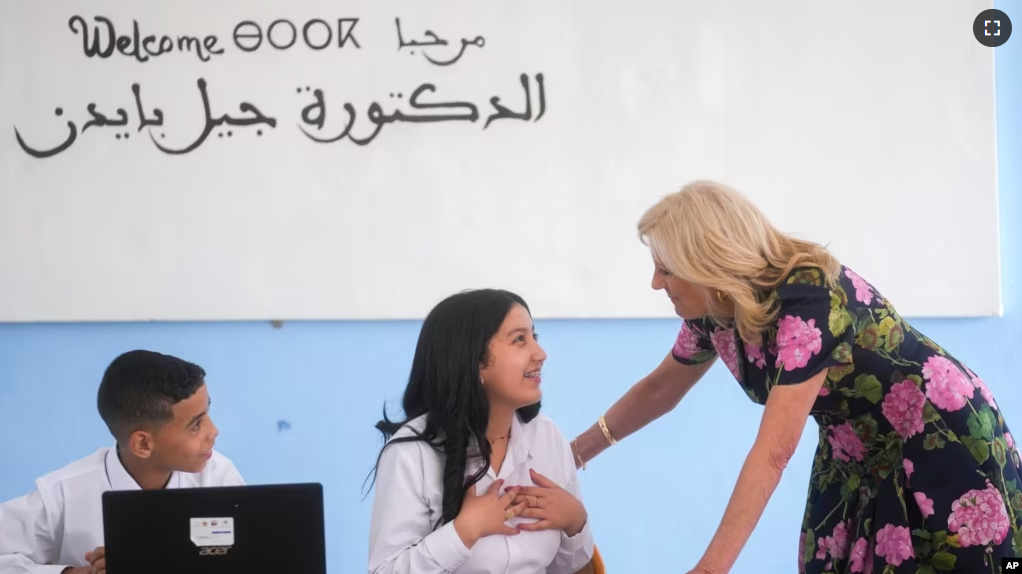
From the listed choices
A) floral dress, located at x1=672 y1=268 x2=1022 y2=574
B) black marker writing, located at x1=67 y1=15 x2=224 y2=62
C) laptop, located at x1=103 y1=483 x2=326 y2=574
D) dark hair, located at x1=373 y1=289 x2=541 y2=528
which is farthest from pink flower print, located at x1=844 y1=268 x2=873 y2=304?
black marker writing, located at x1=67 y1=15 x2=224 y2=62

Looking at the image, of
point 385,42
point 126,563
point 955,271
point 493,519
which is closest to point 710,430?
point 955,271

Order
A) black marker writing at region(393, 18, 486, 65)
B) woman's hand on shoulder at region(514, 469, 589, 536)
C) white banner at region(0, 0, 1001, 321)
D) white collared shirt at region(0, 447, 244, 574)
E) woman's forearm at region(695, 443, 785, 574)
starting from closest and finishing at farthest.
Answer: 1. woman's forearm at region(695, 443, 785, 574)
2. woman's hand on shoulder at region(514, 469, 589, 536)
3. white collared shirt at region(0, 447, 244, 574)
4. white banner at region(0, 0, 1001, 321)
5. black marker writing at region(393, 18, 486, 65)

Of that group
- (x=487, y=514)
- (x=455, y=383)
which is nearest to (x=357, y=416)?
(x=455, y=383)

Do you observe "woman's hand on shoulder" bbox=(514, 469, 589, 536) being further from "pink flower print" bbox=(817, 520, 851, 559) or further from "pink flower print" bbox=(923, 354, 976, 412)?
"pink flower print" bbox=(923, 354, 976, 412)

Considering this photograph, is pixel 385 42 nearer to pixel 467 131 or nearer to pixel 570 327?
pixel 467 131

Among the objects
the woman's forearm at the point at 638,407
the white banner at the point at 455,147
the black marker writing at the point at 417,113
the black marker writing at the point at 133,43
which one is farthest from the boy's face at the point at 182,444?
the black marker writing at the point at 133,43

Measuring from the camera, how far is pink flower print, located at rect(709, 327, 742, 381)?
1765mm

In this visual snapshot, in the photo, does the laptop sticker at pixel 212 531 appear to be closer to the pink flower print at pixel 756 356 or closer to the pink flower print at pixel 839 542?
the pink flower print at pixel 756 356

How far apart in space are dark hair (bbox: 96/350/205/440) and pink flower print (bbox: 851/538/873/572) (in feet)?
4.33

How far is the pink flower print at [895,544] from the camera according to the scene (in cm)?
156

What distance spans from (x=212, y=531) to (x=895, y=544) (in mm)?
1107

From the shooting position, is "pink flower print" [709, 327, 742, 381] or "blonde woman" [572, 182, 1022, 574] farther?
"pink flower print" [709, 327, 742, 381]

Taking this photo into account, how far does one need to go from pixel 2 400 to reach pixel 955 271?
2846 millimetres

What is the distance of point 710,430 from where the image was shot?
2.79 meters
